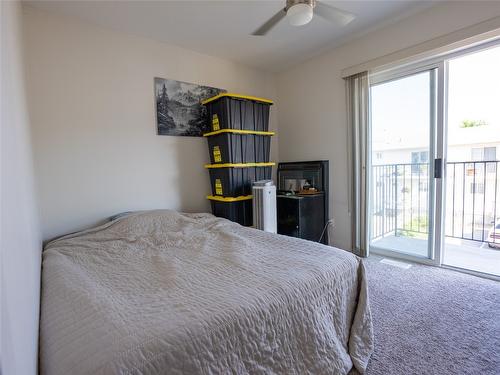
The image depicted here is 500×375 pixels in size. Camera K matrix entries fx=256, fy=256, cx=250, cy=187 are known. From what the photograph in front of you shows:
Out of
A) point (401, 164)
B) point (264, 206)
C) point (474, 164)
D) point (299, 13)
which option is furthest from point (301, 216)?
point (474, 164)

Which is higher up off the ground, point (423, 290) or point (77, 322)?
point (77, 322)

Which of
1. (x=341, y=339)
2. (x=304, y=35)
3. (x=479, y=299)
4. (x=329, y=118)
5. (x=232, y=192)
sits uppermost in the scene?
(x=304, y=35)

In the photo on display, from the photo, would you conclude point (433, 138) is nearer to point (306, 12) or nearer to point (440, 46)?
point (440, 46)

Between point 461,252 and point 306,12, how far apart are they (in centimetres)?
310

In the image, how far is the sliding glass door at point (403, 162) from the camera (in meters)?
2.51

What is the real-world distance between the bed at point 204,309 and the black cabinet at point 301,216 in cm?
108

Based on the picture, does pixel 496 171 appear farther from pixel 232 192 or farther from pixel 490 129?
pixel 232 192

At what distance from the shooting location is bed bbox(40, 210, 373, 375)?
765mm

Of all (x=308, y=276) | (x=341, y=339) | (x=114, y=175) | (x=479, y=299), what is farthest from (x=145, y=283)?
(x=479, y=299)

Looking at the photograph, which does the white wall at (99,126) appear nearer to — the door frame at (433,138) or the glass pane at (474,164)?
the door frame at (433,138)

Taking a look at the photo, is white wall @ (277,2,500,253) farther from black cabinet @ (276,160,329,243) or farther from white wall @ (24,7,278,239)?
white wall @ (24,7,278,239)

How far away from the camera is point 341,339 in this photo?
1.30 m

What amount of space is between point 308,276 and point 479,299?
1.66m

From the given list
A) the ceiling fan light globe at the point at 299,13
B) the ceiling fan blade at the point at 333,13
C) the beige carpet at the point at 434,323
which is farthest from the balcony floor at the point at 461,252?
the ceiling fan light globe at the point at 299,13
